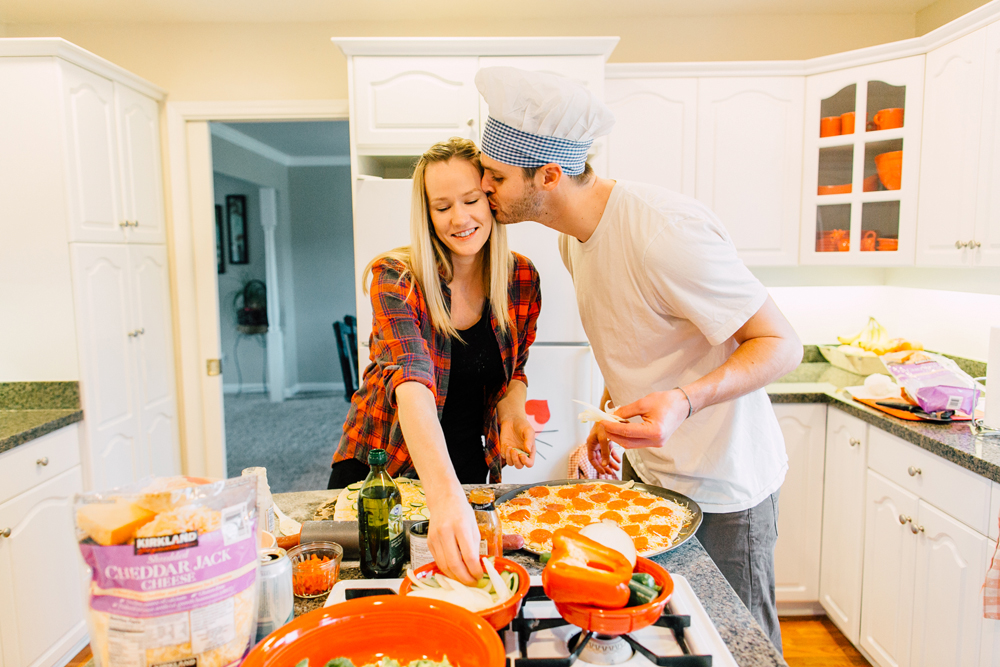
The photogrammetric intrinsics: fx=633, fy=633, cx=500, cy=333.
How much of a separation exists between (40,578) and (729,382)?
2379mm

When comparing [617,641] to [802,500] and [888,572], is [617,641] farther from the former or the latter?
[802,500]

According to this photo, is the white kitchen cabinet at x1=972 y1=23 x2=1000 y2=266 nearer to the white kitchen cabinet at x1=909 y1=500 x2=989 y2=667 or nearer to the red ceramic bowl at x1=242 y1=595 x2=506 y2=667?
the white kitchen cabinet at x1=909 y1=500 x2=989 y2=667

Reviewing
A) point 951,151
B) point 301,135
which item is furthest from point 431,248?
point 301,135

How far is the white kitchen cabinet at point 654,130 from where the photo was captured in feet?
9.02

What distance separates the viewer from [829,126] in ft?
8.97

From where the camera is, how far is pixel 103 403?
8.32 ft

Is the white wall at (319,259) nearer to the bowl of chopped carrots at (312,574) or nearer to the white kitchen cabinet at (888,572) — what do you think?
the white kitchen cabinet at (888,572)

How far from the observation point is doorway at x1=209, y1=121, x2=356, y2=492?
5.82 metres

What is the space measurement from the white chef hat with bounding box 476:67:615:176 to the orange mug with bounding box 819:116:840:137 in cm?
191

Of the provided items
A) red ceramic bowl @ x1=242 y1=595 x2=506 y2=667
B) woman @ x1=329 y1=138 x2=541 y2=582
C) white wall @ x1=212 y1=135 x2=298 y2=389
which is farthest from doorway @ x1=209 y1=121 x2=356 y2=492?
red ceramic bowl @ x1=242 y1=595 x2=506 y2=667

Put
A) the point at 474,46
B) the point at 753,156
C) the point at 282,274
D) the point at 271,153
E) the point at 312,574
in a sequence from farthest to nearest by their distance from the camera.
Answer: the point at 282,274 → the point at 271,153 → the point at 753,156 → the point at 474,46 → the point at 312,574

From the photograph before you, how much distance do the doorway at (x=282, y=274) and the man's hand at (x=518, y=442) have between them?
4.30 m

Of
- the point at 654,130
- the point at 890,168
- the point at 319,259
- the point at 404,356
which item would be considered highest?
the point at 654,130

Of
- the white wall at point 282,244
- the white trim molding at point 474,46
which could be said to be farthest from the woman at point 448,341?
the white wall at point 282,244
